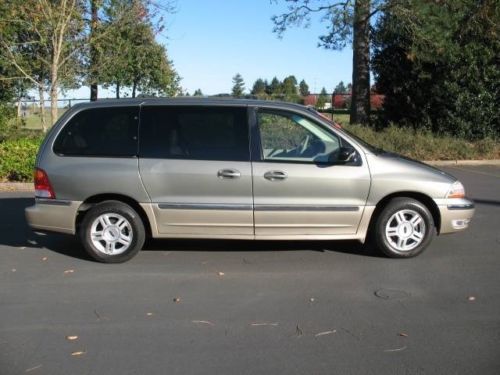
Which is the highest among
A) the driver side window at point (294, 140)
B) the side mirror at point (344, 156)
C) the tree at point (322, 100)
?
the tree at point (322, 100)

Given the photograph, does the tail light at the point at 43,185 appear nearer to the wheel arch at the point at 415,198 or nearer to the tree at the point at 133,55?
the wheel arch at the point at 415,198

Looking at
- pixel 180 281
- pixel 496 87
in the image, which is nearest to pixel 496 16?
pixel 496 87

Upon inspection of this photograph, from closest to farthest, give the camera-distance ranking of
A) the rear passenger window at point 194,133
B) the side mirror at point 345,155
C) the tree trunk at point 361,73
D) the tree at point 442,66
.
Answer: the side mirror at point 345,155 < the rear passenger window at point 194,133 < the tree at point 442,66 < the tree trunk at point 361,73

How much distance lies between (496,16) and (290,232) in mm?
14087

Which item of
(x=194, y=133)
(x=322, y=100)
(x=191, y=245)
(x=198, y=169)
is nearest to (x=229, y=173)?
(x=198, y=169)

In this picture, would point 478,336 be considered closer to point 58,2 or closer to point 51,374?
point 51,374

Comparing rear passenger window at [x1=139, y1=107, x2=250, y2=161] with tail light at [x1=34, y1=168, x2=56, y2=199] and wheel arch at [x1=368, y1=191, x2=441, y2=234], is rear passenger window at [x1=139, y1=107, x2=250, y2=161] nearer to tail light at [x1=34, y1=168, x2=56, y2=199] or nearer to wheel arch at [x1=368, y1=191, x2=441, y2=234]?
tail light at [x1=34, y1=168, x2=56, y2=199]

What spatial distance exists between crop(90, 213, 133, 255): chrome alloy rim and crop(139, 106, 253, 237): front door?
363 millimetres

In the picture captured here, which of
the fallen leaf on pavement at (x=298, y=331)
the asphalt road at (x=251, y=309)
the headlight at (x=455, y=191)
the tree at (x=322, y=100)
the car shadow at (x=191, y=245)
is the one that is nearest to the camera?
the asphalt road at (x=251, y=309)

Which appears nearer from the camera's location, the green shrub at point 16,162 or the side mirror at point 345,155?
the side mirror at point 345,155

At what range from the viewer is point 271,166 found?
598 cm

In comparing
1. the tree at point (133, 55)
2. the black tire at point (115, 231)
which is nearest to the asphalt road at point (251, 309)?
the black tire at point (115, 231)

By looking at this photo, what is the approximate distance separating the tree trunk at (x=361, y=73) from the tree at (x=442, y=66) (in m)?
0.55

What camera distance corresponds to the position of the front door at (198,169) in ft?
19.6
